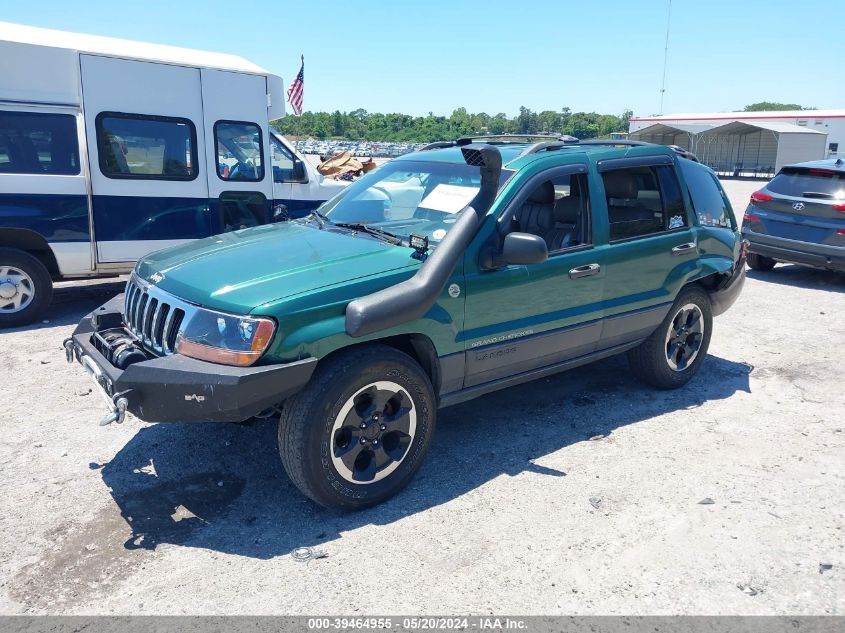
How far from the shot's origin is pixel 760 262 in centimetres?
1076

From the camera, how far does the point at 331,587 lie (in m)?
3.05

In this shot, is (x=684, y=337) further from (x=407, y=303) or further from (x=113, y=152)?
(x=113, y=152)

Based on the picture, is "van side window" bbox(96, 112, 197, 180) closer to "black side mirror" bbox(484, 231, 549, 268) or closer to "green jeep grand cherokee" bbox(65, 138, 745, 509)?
"green jeep grand cherokee" bbox(65, 138, 745, 509)

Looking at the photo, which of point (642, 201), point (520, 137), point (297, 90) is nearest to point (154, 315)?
point (520, 137)

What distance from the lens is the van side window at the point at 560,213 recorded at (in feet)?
15.2

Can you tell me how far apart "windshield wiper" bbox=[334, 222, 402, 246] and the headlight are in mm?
1095

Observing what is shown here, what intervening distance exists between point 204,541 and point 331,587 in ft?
2.57

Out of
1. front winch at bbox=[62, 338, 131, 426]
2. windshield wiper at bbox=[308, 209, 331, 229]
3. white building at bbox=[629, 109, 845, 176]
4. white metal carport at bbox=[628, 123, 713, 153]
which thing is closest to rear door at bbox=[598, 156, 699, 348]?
windshield wiper at bbox=[308, 209, 331, 229]

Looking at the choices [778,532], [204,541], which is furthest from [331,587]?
[778,532]

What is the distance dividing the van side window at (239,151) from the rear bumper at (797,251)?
6.75 m

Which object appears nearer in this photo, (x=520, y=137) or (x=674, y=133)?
(x=520, y=137)

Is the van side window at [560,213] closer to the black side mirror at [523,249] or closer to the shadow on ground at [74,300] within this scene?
the black side mirror at [523,249]

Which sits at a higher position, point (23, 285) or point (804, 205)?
point (804, 205)

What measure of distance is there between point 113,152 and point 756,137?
45.6m
